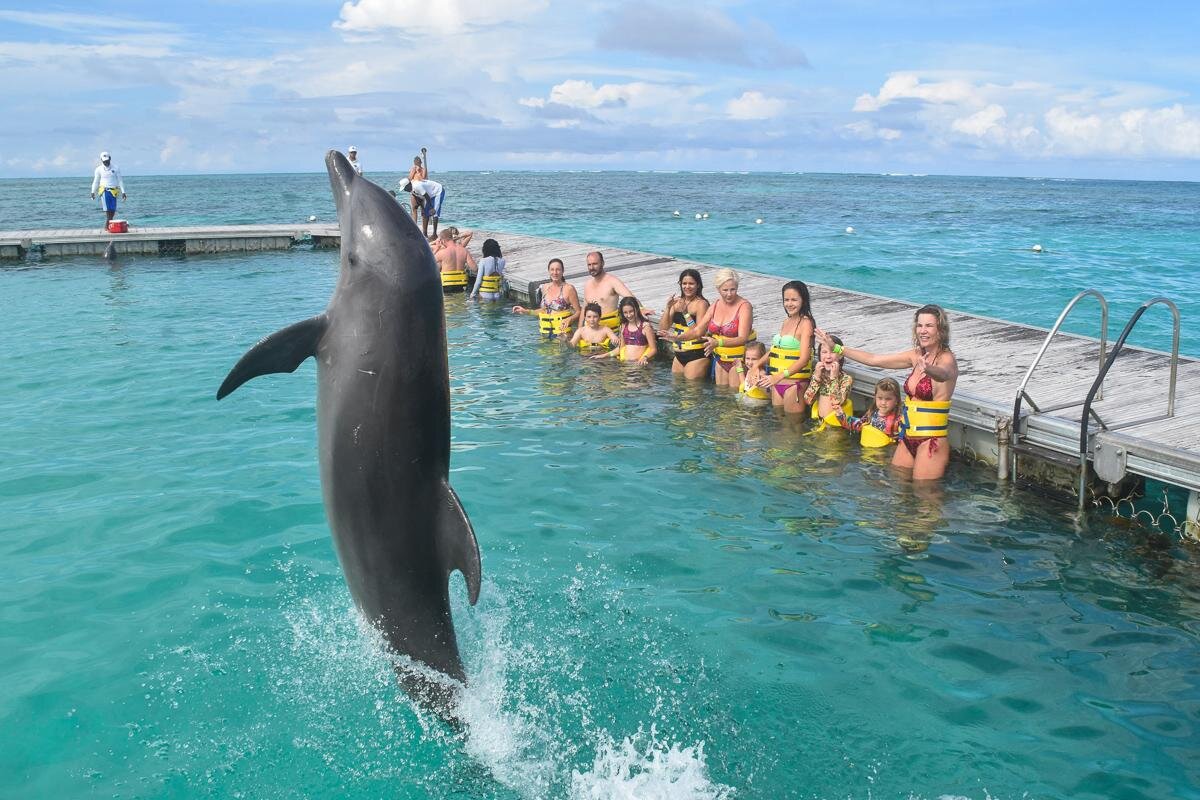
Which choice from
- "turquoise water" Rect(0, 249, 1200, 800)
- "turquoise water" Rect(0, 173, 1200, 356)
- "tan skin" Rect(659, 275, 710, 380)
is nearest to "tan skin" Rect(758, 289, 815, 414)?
"turquoise water" Rect(0, 249, 1200, 800)

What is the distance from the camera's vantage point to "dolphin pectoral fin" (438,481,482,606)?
432 cm

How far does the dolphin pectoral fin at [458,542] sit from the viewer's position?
14.2ft

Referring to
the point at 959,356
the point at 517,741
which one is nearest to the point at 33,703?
the point at 517,741

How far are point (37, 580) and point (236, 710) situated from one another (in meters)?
2.71

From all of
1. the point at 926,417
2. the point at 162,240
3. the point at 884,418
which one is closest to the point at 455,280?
the point at 884,418

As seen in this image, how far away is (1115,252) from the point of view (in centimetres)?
3947

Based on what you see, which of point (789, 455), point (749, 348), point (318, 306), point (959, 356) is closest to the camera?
point (789, 455)

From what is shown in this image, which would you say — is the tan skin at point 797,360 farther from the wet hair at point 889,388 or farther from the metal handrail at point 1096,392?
the metal handrail at point 1096,392

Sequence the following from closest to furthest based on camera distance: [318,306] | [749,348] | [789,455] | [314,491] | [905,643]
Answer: [905,643], [314,491], [789,455], [749,348], [318,306]

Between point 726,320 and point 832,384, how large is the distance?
88.0 inches

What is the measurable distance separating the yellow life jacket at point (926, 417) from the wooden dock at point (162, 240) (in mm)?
25355

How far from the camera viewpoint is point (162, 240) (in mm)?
29578

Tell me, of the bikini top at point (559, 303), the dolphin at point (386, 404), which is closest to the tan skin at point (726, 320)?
the bikini top at point (559, 303)

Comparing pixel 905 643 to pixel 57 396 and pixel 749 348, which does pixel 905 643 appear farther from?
pixel 57 396
